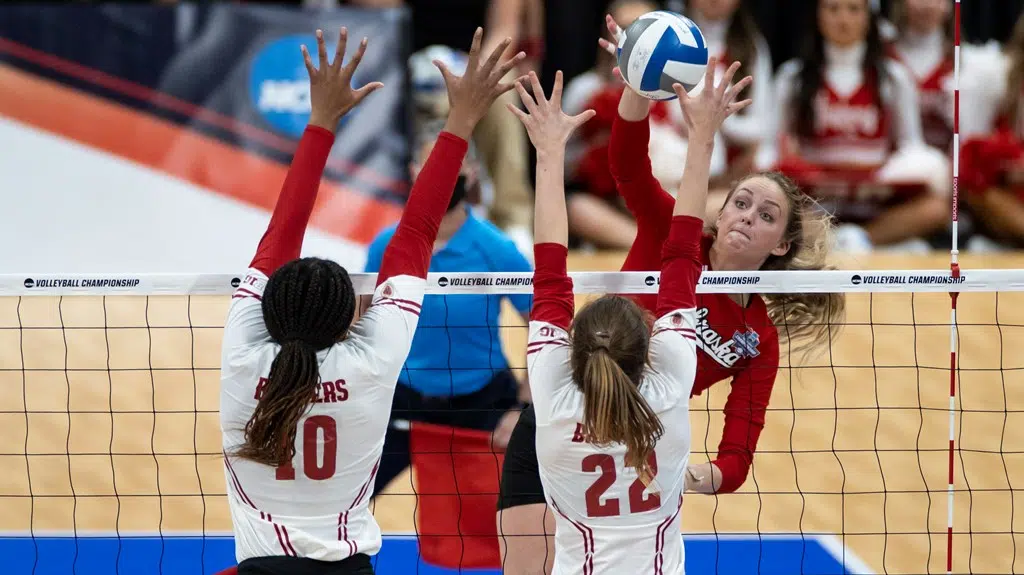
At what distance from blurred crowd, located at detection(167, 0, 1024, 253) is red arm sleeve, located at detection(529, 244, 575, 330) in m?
5.07

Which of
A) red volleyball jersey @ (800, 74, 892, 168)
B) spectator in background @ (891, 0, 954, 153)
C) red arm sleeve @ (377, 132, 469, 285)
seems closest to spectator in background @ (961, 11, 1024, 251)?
spectator in background @ (891, 0, 954, 153)

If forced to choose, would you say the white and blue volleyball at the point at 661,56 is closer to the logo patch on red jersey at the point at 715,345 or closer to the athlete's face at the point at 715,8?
the logo patch on red jersey at the point at 715,345

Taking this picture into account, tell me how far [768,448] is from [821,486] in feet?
1.28

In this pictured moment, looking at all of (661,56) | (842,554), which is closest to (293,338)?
(661,56)

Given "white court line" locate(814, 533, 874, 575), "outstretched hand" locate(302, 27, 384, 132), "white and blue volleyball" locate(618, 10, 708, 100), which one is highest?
"white and blue volleyball" locate(618, 10, 708, 100)

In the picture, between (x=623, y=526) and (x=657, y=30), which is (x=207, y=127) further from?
(x=623, y=526)

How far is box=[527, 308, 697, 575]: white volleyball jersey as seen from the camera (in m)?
2.87

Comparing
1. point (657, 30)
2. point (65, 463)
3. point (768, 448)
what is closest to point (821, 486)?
point (768, 448)

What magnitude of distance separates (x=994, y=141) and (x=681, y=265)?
5.95 m

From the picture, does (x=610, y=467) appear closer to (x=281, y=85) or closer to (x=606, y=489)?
(x=606, y=489)

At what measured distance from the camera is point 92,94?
773cm

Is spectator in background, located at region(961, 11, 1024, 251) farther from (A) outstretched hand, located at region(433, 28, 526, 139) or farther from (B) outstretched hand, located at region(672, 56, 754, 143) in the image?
(A) outstretched hand, located at region(433, 28, 526, 139)

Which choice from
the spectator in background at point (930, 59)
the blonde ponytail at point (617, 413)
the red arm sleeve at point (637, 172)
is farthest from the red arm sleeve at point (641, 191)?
the spectator in background at point (930, 59)

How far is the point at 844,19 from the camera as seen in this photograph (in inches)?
323
